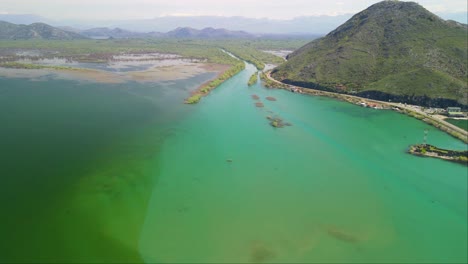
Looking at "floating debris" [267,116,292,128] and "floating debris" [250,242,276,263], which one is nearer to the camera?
"floating debris" [250,242,276,263]

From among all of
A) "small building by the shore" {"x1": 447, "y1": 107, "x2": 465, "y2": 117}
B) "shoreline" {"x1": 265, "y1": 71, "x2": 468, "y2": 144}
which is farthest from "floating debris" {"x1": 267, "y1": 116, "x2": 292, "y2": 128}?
"small building by the shore" {"x1": 447, "y1": 107, "x2": 465, "y2": 117}

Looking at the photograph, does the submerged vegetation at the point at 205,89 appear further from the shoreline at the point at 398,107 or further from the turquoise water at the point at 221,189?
the shoreline at the point at 398,107

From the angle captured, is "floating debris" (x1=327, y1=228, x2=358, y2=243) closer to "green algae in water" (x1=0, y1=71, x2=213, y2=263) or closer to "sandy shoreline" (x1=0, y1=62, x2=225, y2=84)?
"green algae in water" (x1=0, y1=71, x2=213, y2=263)

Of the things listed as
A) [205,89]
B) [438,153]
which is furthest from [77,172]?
[205,89]

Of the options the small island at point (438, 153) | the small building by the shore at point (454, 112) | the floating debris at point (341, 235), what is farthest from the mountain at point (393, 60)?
the floating debris at point (341, 235)

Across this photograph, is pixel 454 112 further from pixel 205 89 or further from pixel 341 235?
pixel 205 89

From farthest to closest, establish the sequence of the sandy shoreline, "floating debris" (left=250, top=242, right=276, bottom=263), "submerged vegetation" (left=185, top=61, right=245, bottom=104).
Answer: the sandy shoreline, "submerged vegetation" (left=185, top=61, right=245, bottom=104), "floating debris" (left=250, top=242, right=276, bottom=263)

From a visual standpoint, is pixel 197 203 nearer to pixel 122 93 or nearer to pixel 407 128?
pixel 407 128

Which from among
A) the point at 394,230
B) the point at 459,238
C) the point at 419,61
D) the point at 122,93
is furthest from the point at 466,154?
the point at 122,93
